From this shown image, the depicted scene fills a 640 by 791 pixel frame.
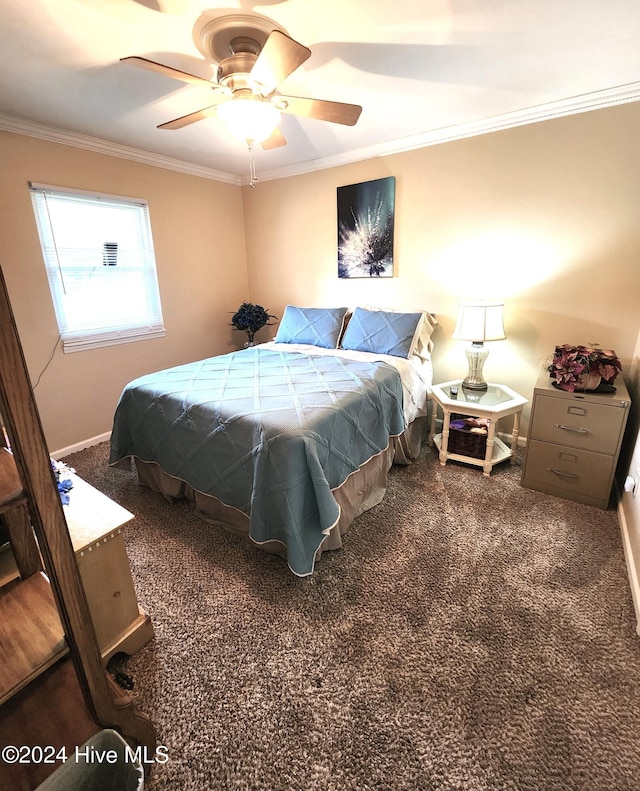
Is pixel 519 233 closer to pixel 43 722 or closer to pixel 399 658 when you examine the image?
pixel 399 658

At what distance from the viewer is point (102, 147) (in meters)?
2.84

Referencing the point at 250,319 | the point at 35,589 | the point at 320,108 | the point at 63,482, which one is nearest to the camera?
the point at 35,589

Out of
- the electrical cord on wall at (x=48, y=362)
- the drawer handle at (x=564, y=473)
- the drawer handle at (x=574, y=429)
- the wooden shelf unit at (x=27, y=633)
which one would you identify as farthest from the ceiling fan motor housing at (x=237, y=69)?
the drawer handle at (x=564, y=473)

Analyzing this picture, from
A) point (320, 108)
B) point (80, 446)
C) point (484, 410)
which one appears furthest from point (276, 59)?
point (80, 446)

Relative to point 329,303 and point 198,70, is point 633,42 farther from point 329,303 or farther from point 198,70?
point 329,303

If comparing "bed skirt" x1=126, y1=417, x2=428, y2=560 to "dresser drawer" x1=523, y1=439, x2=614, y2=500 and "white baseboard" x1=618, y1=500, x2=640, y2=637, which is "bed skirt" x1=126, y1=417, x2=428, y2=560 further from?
"white baseboard" x1=618, y1=500, x2=640, y2=637

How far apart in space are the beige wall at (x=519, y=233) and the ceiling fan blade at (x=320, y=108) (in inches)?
51.4

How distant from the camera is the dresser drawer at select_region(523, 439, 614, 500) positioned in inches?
84.4

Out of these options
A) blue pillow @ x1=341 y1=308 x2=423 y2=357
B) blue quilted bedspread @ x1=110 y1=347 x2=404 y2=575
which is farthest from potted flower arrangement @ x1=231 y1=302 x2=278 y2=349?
blue quilted bedspread @ x1=110 y1=347 x2=404 y2=575

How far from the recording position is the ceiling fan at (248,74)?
1469mm

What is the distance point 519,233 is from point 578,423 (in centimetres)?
143

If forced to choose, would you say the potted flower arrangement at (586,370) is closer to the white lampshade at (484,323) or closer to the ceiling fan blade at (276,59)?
the white lampshade at (484,323)

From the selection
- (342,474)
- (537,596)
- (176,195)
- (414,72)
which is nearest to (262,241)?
(176,195)

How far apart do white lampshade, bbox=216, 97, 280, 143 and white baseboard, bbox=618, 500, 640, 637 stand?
2.64 metres
